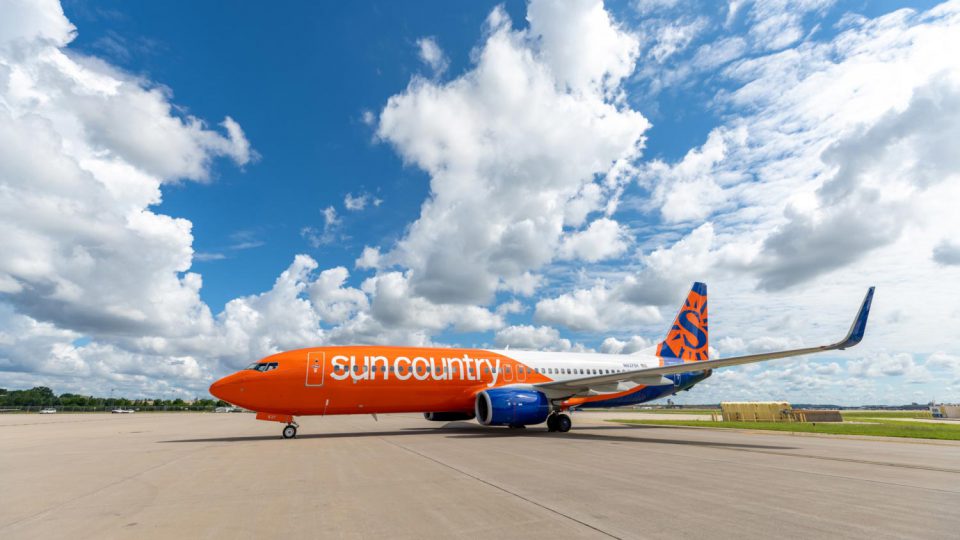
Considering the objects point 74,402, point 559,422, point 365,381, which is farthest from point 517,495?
point 74,402

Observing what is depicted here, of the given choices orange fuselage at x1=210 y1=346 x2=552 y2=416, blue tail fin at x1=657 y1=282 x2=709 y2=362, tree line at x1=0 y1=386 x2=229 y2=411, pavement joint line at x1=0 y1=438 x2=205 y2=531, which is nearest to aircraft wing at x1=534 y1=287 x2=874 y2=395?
orange fuselage at x1=210 y1=346 x2=552 y2=416

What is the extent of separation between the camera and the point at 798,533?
5801 millimetres

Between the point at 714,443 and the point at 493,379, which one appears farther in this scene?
the point at 493,379

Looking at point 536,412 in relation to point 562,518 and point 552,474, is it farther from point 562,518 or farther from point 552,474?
point 562,518

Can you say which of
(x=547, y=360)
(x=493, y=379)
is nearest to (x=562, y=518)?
(x=493, y=379)

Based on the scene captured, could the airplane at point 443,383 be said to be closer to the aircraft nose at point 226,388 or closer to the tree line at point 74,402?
the aircraft nose at point 226,388

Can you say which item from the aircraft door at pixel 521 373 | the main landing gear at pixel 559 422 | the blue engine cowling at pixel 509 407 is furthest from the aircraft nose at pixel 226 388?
the main landing gear at pixel 559 422

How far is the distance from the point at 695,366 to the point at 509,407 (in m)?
8.01

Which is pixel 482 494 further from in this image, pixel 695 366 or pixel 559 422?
pixel 559 422

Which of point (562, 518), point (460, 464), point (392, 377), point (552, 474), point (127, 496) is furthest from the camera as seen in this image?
point (392, 377)

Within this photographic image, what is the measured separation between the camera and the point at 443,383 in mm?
23328

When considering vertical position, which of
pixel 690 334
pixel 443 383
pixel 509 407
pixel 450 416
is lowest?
pixel 450 416

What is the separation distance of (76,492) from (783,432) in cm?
2677

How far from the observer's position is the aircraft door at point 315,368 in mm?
20594
